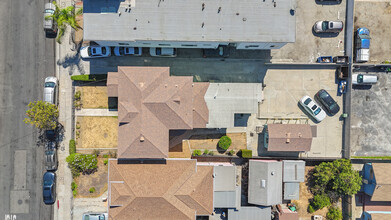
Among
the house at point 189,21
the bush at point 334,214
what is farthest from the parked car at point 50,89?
the bush at point 334,214

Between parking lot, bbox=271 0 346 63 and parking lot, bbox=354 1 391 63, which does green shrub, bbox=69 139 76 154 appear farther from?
parking lot, bbox=354 1 391 63

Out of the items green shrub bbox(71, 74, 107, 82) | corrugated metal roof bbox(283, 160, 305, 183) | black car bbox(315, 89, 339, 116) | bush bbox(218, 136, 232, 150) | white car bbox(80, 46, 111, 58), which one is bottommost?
corrugated metal roof bbox(283, 160, 305, 183)

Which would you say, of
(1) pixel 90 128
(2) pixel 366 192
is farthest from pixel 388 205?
(1) pixel 90 128

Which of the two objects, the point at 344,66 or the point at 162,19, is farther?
the point at 344,66

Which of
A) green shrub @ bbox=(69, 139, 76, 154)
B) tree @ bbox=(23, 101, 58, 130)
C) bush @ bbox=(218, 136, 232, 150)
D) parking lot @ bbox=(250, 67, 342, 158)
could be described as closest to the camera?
tree @ bbox=(23, 101, 58, 130)

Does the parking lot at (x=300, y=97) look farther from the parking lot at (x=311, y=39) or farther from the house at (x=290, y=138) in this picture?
the house at (x=290, y=138)

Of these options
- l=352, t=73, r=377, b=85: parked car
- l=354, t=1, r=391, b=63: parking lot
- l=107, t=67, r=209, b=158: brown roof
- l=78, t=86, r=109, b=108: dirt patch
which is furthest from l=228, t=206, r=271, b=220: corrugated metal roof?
l=354, t=1, r=391, b=63: parking lot

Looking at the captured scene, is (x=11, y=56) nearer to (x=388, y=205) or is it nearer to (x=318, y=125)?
(x=318, y=125)
